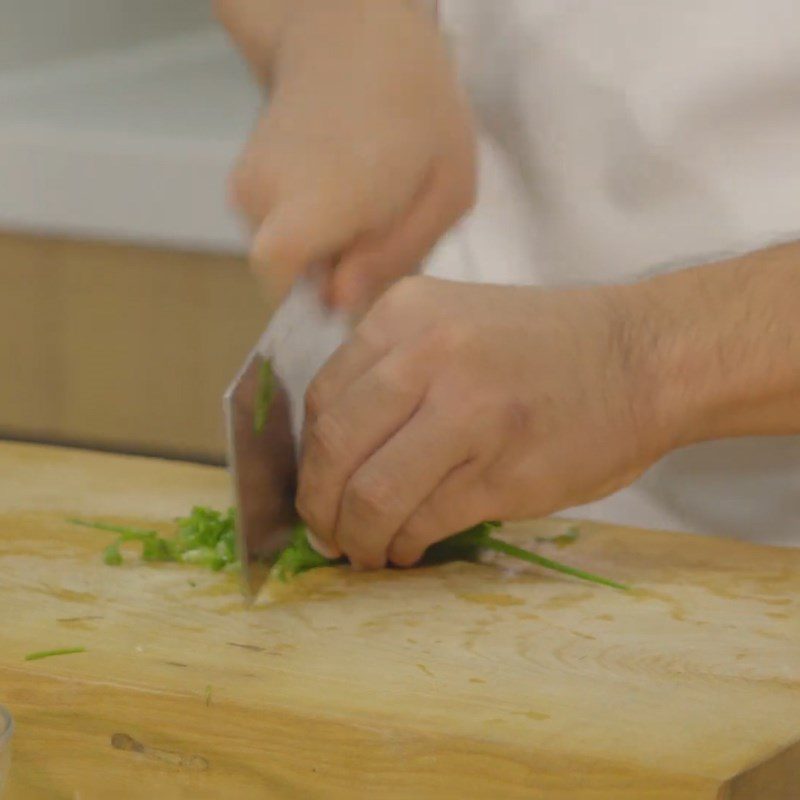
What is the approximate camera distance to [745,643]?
1112 millimetres

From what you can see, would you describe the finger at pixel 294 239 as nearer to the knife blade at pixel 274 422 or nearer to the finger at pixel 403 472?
the knife blade at pixel 274 422

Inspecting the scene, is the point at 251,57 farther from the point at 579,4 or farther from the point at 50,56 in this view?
the point at 50,56

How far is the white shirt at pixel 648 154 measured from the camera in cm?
142

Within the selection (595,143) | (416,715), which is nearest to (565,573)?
(416,715)

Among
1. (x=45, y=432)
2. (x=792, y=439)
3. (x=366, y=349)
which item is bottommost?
(x=45, y=432)

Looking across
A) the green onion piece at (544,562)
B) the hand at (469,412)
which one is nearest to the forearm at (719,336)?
the hand at (469,412)

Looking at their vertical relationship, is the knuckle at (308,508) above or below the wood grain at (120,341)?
above

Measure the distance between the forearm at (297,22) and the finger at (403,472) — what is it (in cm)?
35

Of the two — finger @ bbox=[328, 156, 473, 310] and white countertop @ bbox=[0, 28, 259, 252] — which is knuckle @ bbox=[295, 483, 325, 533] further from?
white countertop @ bbox=[0, 28, 259, 252]

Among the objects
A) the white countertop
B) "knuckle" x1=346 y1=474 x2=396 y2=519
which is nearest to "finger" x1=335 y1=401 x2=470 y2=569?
"knuckle" x1=346 y1=474 x2=396 y2=519

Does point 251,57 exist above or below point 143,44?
above

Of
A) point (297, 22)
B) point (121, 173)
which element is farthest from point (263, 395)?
point (121, 173)

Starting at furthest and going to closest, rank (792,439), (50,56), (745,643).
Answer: (50,56)
(792,439)
(745,643)

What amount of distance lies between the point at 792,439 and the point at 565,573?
316 millimetres
